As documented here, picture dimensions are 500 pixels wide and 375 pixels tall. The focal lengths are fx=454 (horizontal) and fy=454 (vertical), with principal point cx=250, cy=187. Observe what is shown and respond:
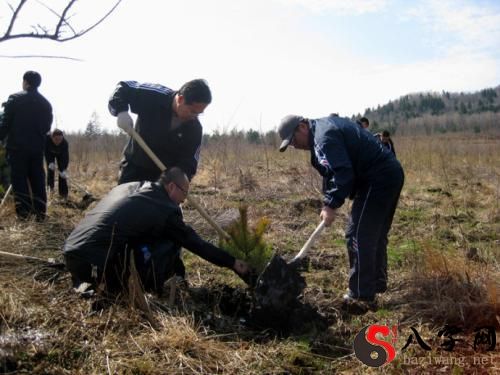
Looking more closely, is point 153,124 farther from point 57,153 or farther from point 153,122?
point 57,153

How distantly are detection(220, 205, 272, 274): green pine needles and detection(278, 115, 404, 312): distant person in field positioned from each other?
0.66m

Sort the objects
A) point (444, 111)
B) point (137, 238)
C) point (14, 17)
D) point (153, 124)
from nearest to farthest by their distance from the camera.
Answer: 1. point (14, 17)
2. point (137, 238)
3. point (153, 124)
4. point (444, 111)

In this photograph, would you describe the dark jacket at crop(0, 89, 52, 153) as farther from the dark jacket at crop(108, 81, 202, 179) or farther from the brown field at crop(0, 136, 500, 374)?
the dark jacket at crop(108, 81, 202, 179)

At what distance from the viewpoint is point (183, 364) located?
255cm

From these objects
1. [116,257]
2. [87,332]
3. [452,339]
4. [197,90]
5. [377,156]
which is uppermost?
[197,90]

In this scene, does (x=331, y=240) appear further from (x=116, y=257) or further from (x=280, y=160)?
(x=280, y=160)

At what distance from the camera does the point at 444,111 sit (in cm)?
7931

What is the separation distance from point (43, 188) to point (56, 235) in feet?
4.92

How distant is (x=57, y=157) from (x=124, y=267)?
676 centimetres

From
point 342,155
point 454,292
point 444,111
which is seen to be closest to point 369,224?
point 342,155

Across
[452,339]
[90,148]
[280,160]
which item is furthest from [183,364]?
[90,148]

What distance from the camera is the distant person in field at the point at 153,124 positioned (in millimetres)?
4039

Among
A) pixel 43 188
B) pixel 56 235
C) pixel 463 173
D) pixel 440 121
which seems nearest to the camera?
pixel 56 235

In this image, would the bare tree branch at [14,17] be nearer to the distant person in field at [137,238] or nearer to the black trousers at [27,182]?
the distant person in field at [137,238]
